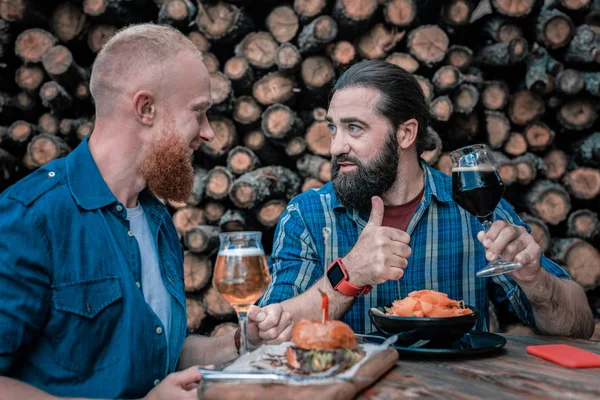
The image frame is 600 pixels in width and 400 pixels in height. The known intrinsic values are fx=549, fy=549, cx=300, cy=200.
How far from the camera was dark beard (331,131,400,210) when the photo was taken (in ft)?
7.37

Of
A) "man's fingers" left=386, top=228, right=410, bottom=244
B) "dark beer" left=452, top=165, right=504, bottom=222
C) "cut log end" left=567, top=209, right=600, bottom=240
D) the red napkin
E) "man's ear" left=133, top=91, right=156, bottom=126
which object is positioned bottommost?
the red napkin

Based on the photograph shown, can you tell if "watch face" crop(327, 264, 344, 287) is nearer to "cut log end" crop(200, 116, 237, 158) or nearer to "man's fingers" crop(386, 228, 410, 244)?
"man's fingers" crop(386, 228, 410, 244)

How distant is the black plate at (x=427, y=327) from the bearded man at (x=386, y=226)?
1.24 ft

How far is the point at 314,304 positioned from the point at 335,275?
12cm

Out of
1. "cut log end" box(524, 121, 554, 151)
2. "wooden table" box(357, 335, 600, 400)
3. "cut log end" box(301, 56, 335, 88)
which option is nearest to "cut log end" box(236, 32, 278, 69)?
"cut log end" box(301, 56, 335, 88)

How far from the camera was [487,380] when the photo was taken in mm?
1211

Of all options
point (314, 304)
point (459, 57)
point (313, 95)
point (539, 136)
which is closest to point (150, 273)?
point (314, 304)

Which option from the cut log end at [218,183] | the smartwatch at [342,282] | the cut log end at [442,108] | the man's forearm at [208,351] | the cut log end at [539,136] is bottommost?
the man's forearm at [208,351]

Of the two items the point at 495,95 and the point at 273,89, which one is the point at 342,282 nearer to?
the point at 273,89

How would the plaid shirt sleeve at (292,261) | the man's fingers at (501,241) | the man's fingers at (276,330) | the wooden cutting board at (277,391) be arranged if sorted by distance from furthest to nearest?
the plaid shirt sleeve at (292,261)
the man's fingers at (501,241)
the man's fingers at (276,330)
the wooden cutting board at (277,391)

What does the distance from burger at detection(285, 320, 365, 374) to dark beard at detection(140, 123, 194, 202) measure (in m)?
0.78

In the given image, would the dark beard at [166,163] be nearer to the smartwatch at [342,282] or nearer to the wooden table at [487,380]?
the smartwatch at [342,282]

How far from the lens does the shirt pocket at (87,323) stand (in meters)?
1.43

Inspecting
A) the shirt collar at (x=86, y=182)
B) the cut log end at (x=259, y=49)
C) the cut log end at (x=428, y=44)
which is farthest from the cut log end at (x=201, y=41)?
the shirt collar at (x=86, y=182)
